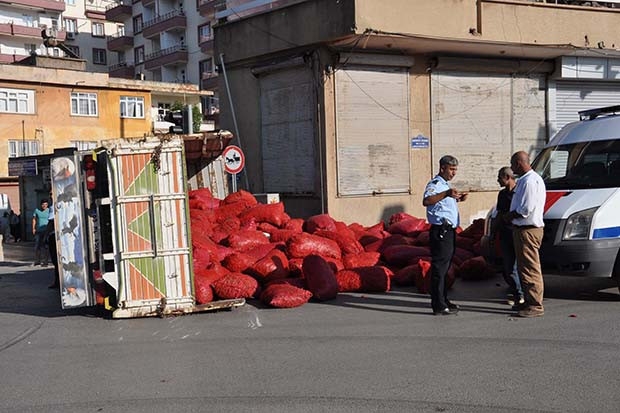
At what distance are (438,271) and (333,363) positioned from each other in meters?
2.36

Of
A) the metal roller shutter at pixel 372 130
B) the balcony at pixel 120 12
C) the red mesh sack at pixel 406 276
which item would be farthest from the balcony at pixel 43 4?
the red mesh sack at pixel 406 276

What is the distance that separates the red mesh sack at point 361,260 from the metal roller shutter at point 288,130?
16.6ft

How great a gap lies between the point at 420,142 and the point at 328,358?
10921 millimetres

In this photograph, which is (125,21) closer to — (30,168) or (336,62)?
(30,168)

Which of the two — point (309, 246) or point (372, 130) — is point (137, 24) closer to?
point (372, 130)

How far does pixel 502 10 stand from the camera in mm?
16828

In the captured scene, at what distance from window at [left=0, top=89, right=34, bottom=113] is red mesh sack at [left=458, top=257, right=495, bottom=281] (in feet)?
112

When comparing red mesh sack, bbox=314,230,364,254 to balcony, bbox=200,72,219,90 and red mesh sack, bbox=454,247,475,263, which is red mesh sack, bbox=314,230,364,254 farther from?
balcony, bbox=200,72,219,90

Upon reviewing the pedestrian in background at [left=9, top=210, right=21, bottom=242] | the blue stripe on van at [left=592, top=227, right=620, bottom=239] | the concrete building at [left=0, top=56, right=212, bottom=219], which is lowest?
the pedestrian in background at [left=9, top=210, right=21, bottom=242]

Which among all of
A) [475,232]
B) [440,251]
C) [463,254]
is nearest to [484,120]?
[475,232]

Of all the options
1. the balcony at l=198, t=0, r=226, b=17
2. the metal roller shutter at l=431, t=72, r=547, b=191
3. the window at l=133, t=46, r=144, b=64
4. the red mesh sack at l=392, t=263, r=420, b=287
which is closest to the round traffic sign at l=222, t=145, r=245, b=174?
the red mesh sack at l=392, t=263, r=420, b=287

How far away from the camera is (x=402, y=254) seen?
37.5 feet

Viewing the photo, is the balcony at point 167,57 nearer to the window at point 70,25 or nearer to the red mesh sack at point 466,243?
the window at point 70,25

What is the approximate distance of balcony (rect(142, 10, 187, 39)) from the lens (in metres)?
60.5
